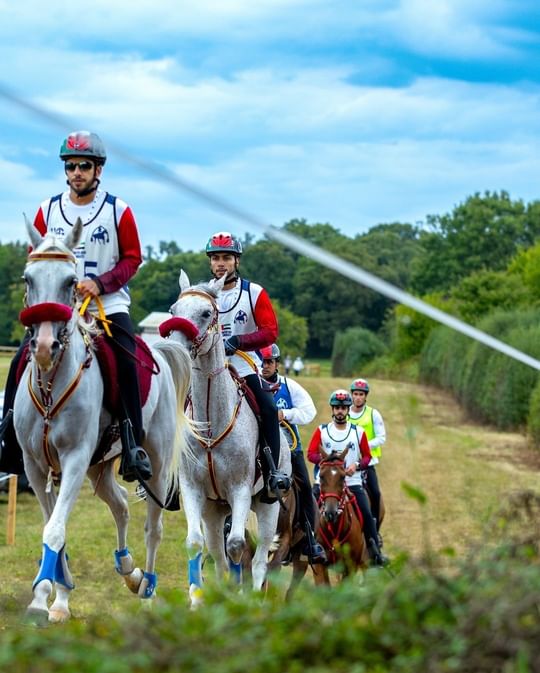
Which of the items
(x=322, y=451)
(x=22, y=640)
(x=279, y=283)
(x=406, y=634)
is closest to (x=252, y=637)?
(x=406, y=634)

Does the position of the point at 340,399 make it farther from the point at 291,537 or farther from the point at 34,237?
the point at 34,237

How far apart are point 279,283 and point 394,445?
3470 inches

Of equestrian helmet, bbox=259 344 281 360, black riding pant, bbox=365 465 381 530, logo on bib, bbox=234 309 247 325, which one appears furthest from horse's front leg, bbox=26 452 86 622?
black riding pant, bbox=365 465 381 530

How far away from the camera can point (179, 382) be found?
1080 centimetres

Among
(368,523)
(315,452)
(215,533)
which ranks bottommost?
(368,523)

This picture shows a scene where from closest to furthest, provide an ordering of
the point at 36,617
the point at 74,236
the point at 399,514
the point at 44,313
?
the point at 36,617, the point at 44,313, the point at 74,236, the point at 399,514

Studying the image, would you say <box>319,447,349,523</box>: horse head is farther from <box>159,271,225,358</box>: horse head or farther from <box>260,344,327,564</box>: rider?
<box>159,271,225,358</box>: horse head

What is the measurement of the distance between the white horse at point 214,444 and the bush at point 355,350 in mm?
83009

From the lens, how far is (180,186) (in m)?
4.00

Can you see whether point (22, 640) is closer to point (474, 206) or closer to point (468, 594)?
point (468, 594)

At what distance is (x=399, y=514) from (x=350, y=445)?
976 centimetres

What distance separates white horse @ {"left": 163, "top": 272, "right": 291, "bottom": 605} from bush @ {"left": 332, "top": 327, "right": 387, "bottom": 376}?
83009 mm

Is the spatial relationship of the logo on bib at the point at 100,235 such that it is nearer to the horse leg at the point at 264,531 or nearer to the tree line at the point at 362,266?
the horse leg at the point at 264,531

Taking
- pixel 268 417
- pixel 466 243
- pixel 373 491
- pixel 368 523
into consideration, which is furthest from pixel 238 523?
pixel 466 243
